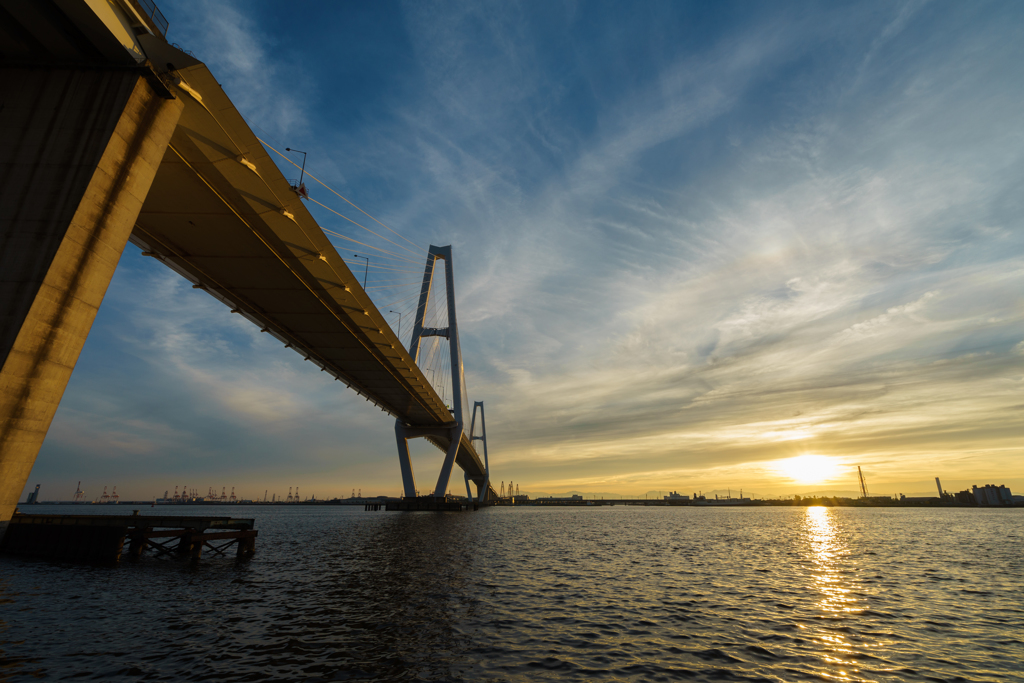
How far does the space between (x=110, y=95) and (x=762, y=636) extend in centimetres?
2079

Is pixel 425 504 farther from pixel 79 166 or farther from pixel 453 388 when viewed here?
pixel 79 166

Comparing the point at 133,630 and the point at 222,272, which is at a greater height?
the point at 222,272

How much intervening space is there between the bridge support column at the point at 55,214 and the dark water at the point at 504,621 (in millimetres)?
4624

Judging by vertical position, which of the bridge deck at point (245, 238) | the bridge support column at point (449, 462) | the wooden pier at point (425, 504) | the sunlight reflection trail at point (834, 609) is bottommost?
the sunlight reflection trail at point (834, 609)

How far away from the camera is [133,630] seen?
10.9 metres

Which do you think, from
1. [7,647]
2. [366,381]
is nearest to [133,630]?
[7,647]

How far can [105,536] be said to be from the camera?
21.8 meters

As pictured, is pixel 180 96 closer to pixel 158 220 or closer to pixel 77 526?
pixel 158 220

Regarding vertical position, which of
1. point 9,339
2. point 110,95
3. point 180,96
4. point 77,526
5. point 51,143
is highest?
point 180,96

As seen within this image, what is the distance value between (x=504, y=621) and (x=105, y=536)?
21481 mm

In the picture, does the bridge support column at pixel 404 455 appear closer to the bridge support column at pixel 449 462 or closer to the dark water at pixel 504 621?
the bridge support column at pixel 449 462

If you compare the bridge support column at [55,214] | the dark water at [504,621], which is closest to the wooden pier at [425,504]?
the dark water at [504,621]

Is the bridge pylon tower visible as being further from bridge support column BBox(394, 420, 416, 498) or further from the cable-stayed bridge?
the cable-stayed bridge

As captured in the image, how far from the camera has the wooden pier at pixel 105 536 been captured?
71.5 ft
